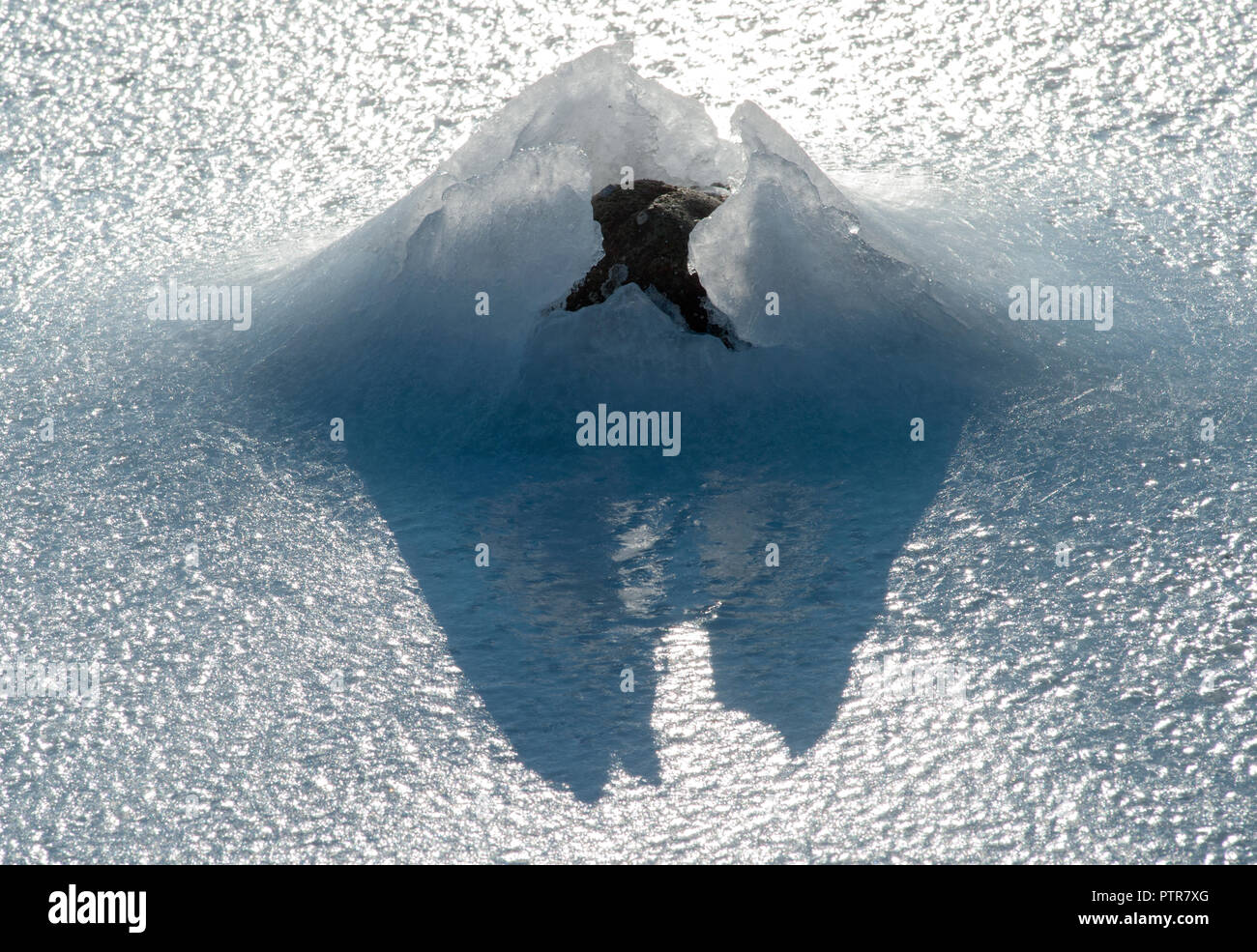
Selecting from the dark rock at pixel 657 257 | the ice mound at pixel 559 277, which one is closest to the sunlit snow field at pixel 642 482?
the ice mound at pixel 559 277

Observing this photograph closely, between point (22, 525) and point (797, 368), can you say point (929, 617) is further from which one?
point (22, 525)

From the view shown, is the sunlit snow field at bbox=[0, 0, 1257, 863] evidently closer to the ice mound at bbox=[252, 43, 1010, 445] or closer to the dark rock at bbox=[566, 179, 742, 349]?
the ice mound at bbox=[252, 43, 1010, 445]

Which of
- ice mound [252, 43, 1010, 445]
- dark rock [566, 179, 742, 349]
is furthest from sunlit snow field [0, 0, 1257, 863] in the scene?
dark rock [566, 179, 742, 349]

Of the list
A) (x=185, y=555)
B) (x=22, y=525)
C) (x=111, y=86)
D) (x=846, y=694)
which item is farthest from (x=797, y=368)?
(x=111, y=86)

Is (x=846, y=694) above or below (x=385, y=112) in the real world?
below
